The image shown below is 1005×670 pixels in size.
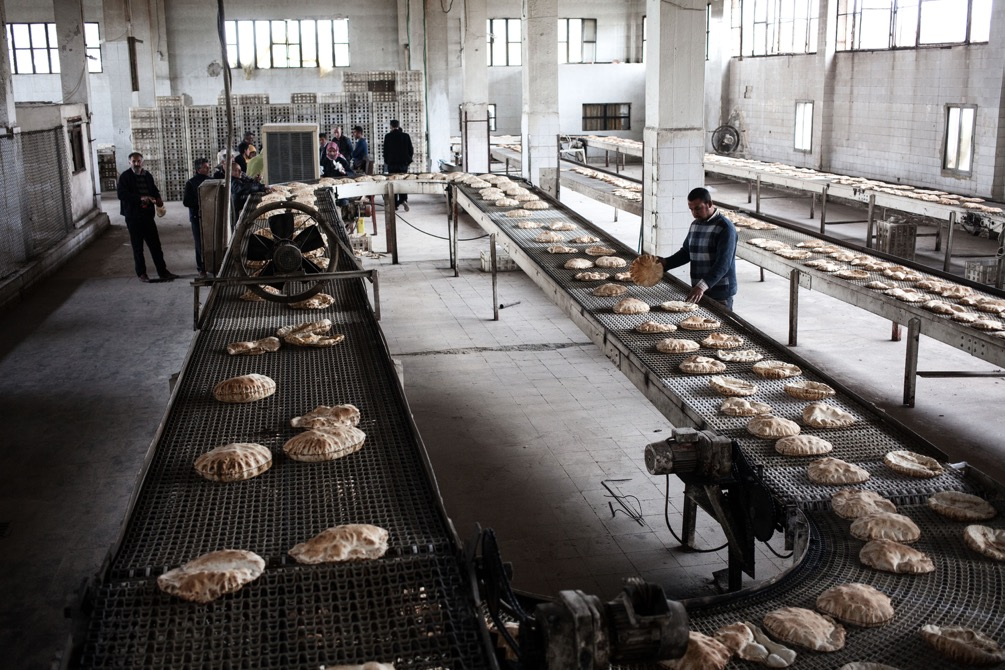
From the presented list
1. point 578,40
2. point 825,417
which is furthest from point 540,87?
point 578,40

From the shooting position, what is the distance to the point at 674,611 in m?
2.32

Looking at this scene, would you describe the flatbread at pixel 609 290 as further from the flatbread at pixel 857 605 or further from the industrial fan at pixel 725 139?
the industrial fan at pixel 725 139

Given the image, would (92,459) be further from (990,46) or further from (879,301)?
(990,46)

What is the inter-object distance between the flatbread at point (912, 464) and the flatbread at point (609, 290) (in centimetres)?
305

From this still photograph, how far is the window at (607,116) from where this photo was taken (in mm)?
28562

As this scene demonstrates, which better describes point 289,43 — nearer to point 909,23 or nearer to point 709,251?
point 909,23

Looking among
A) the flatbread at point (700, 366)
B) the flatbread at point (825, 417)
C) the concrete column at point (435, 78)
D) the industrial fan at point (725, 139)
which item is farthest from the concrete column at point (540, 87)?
the industrial fan at point (725, 139)

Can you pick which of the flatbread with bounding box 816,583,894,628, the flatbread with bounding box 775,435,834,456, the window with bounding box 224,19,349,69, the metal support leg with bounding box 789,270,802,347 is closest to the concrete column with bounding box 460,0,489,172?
the window with bounding box 224,19,349,69

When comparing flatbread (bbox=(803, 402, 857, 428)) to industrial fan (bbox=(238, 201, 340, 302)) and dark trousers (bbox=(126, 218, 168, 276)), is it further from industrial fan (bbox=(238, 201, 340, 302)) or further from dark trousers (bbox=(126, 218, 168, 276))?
dark trousers (bbox=(126, 218, 168, 276))

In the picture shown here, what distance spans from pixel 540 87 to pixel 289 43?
15.2 metres

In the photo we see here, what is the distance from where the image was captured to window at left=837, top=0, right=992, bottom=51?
49.0 ft

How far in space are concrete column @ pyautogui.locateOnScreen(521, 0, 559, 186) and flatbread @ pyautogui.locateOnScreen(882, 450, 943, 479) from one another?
10.7 meters

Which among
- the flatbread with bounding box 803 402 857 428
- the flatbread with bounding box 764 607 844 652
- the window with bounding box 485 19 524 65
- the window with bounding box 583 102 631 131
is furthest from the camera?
the window with bounding box 583 102 631 131

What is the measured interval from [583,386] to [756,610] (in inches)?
Answer: 195
